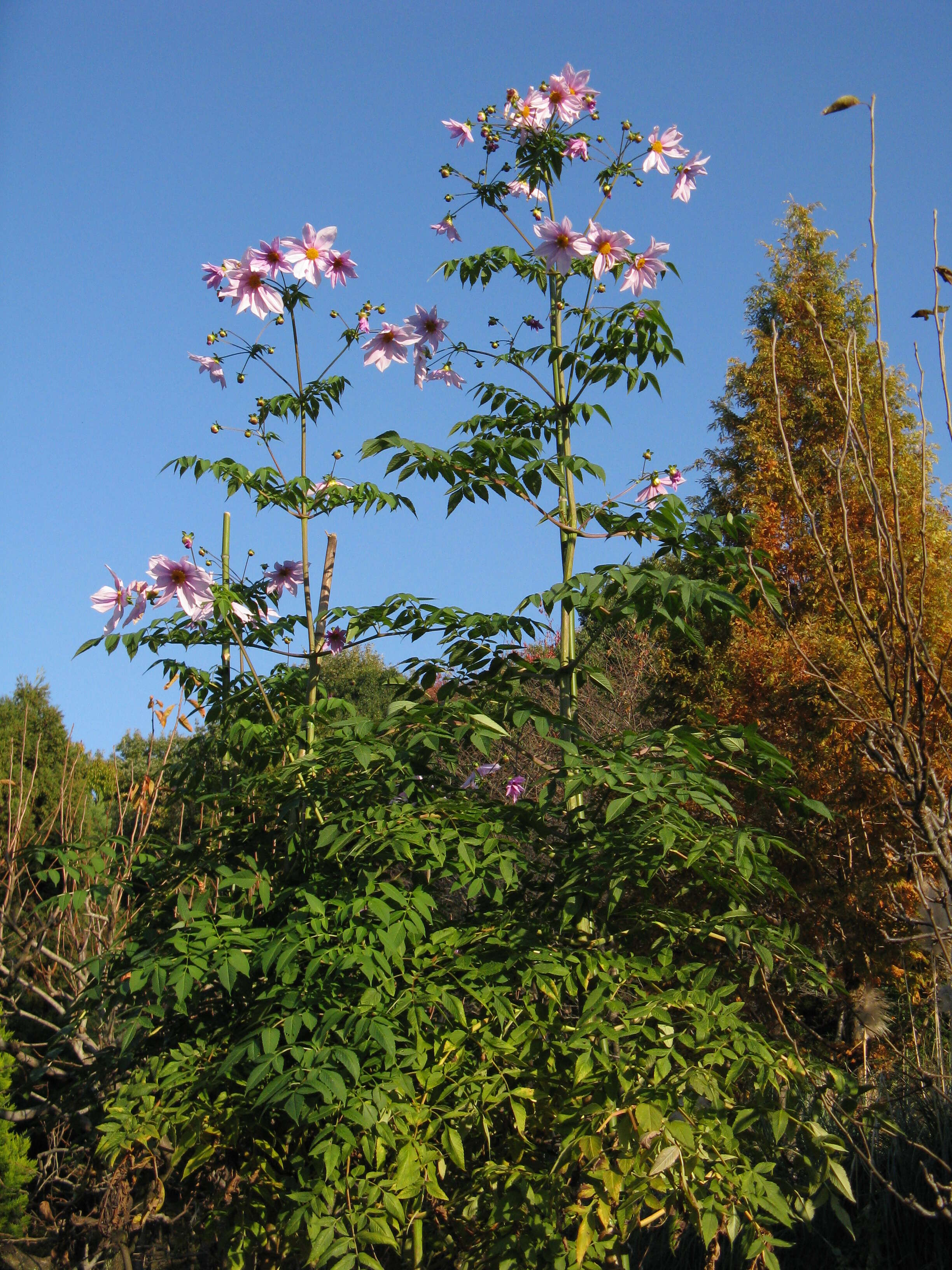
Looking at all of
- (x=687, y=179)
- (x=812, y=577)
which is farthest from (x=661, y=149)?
(x=812, y=577)

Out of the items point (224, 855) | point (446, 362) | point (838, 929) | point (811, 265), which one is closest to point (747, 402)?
point (811, 265)

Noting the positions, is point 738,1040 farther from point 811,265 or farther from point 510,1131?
point 811,265

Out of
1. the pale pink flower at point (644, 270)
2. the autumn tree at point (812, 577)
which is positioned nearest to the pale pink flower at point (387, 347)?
the pale pink flower at point (644, 270)

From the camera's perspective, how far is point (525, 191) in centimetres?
346

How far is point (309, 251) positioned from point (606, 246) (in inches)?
38.0

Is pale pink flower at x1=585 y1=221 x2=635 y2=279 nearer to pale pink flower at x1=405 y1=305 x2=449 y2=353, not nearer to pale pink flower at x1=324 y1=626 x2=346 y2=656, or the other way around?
pale pink flower at x1=405 y1=305 x2=449 y2=353

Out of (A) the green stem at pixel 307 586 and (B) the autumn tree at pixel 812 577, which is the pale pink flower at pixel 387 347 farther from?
(B) the autumn tree at pixel 812 577

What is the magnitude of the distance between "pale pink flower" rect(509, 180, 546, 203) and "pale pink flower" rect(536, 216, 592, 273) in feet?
1.73

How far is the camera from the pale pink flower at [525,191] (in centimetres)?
344

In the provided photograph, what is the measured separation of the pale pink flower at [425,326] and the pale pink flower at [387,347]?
0.08 ft

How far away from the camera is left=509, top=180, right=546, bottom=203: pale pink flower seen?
3.44 m

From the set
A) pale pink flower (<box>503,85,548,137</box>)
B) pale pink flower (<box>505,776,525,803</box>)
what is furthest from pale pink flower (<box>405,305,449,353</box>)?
pale pink flower (<box>505,776,525,803</box>)

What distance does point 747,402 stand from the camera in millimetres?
9875

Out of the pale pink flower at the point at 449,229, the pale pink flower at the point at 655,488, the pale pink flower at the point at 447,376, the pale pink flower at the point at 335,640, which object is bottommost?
the pale pink flower at the point at 335,640
